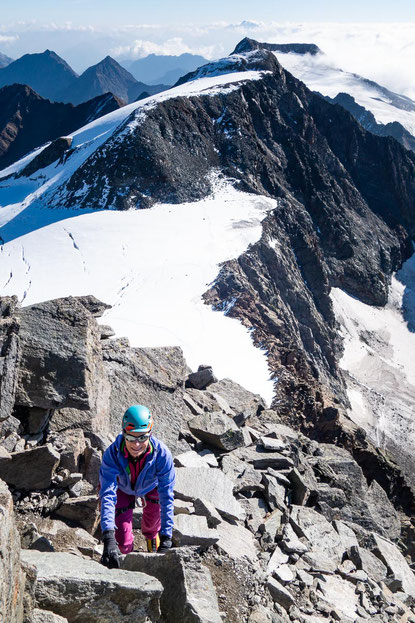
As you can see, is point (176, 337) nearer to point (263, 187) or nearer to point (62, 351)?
point (62, 351)

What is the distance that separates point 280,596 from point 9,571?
16.2 ft

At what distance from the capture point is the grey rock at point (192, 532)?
7199mm

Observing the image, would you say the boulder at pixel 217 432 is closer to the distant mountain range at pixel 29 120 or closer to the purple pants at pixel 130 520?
the purple pants at pixel 130 520

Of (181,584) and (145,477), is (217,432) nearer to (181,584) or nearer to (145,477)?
(145,477)

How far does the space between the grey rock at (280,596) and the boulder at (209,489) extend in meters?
1.45

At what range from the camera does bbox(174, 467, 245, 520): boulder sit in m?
8.66

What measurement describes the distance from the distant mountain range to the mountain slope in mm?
57270

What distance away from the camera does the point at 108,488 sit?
6004mm

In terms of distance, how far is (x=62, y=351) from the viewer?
930 centimetres

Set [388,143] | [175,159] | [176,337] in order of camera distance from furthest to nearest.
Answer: [388,143]
[175,159]
[176,337]

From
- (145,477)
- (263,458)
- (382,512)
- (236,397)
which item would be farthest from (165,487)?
(382,512)

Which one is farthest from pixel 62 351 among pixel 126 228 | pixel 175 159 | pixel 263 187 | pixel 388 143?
pixel 388 143

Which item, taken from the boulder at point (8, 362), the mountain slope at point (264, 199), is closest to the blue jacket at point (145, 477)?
the boulder at point (8, 362)

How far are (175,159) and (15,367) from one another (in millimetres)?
52180
